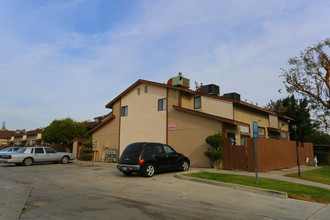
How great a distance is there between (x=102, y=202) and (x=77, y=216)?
4.76 ft

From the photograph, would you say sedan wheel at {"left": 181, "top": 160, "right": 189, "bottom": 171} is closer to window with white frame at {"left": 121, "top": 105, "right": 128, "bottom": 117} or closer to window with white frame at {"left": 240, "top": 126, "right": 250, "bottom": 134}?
window with white frame at {"left": 240, "top": 126, "right": 250, "bottom": 134}

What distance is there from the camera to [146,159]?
11.9 meters

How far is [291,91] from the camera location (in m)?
28.1

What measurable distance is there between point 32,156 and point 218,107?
15710 mm

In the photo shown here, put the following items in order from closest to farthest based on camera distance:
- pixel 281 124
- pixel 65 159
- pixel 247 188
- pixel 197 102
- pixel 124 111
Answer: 1. pixel 247 188
2. pixel 197 102
3. pixel 65 159
4. pixel 124 111
5. pixel 281 124

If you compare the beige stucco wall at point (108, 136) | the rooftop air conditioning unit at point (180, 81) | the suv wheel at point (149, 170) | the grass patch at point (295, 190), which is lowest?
the grass patch at point (295, 190)

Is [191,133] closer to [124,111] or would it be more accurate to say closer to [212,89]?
[212,89]

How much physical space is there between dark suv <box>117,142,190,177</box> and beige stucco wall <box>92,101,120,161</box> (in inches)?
448

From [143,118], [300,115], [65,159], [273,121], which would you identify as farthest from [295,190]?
[300,115]

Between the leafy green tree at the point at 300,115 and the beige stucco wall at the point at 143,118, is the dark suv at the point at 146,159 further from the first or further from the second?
the leafy green tree at the point at 300,115

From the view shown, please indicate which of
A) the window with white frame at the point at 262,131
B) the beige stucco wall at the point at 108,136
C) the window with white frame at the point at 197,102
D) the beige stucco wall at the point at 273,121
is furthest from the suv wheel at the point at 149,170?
the beige stucco wall at the point at 273,121

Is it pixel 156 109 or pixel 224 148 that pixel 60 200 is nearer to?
pixel 224 148

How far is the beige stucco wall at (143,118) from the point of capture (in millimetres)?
20203

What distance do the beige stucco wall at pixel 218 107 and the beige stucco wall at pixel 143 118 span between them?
344 centimetres
